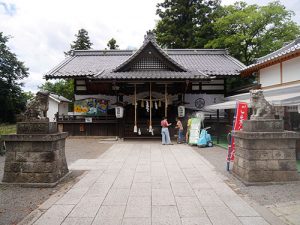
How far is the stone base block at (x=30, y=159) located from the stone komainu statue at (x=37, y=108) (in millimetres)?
575

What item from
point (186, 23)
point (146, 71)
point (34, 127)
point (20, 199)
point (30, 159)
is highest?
point (186, 23)

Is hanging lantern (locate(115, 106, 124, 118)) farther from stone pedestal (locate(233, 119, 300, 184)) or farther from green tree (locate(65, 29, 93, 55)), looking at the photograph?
green tree (locate(65, 29, 93, 55))

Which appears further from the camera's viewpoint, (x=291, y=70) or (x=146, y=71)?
(x=146, y=71)

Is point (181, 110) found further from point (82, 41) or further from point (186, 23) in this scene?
point (82, 41)

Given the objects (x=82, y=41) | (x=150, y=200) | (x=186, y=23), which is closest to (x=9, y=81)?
(x=82, y=41)

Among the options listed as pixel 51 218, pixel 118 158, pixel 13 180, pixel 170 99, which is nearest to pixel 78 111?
pixel 170 99

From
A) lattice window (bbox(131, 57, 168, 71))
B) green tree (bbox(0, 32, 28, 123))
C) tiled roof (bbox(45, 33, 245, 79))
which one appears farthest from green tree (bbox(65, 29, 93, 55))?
lattice window (bbox(131, 57, 168, 71))

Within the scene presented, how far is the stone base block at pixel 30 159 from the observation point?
6.74m

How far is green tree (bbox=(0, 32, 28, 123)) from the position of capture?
35.4 meters

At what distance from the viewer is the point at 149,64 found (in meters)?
18.3

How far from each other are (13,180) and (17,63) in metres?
34.6

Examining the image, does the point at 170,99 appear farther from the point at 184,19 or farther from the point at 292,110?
the point at 184,19

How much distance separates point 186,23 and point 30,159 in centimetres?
2608

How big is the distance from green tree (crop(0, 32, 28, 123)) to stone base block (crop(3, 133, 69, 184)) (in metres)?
32.0
